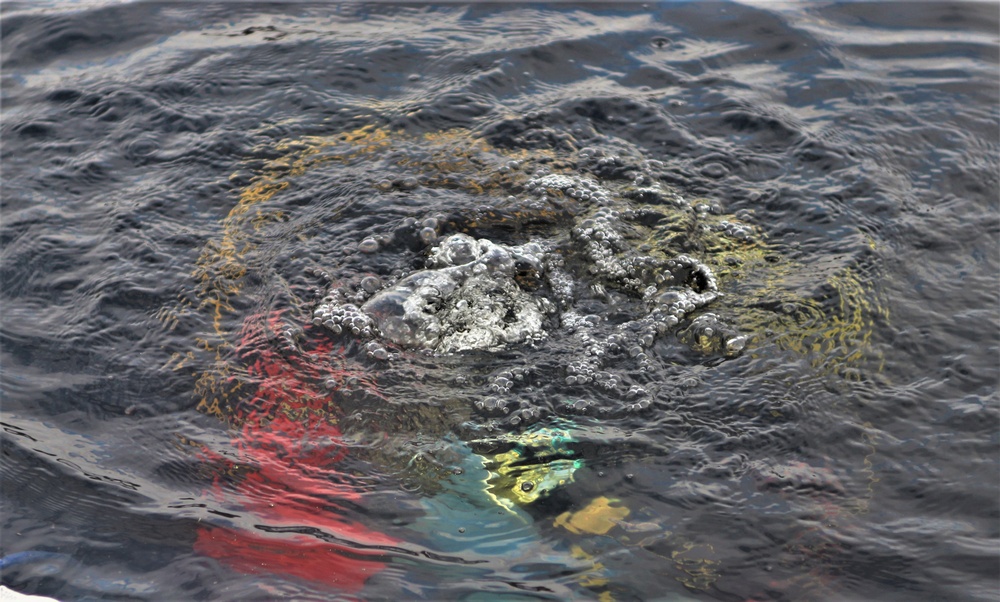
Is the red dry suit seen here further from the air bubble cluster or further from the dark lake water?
the air bubble cluster

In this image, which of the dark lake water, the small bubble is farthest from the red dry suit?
the small bubble

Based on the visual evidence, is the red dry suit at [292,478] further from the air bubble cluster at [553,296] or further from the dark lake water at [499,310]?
the air bubble cluster at [553,296]

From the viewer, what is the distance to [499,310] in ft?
11.6

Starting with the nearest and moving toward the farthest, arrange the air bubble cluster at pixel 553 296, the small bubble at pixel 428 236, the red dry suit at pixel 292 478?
the red dry suit at pixel 292 478, the air bubble cluster at pixel 553 296, the small bubble at pixel 428 236

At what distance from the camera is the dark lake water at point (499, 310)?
2758 mm

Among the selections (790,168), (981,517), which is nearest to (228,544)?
(981,517)

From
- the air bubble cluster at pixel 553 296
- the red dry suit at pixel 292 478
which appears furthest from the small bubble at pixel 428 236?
the red dry suit at pixel 292 478

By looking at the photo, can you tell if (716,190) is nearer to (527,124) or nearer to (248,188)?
(527,124)

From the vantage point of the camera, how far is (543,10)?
5.52 metres

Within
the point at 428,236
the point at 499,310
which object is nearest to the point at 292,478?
the point at 499,310

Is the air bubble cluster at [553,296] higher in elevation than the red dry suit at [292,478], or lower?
higher

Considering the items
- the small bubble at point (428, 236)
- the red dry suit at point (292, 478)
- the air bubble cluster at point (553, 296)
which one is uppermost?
the small bubble at point (428, 236)

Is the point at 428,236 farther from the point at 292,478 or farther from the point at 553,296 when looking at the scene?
the point at 292,478

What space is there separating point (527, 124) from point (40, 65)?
10.9 ft
